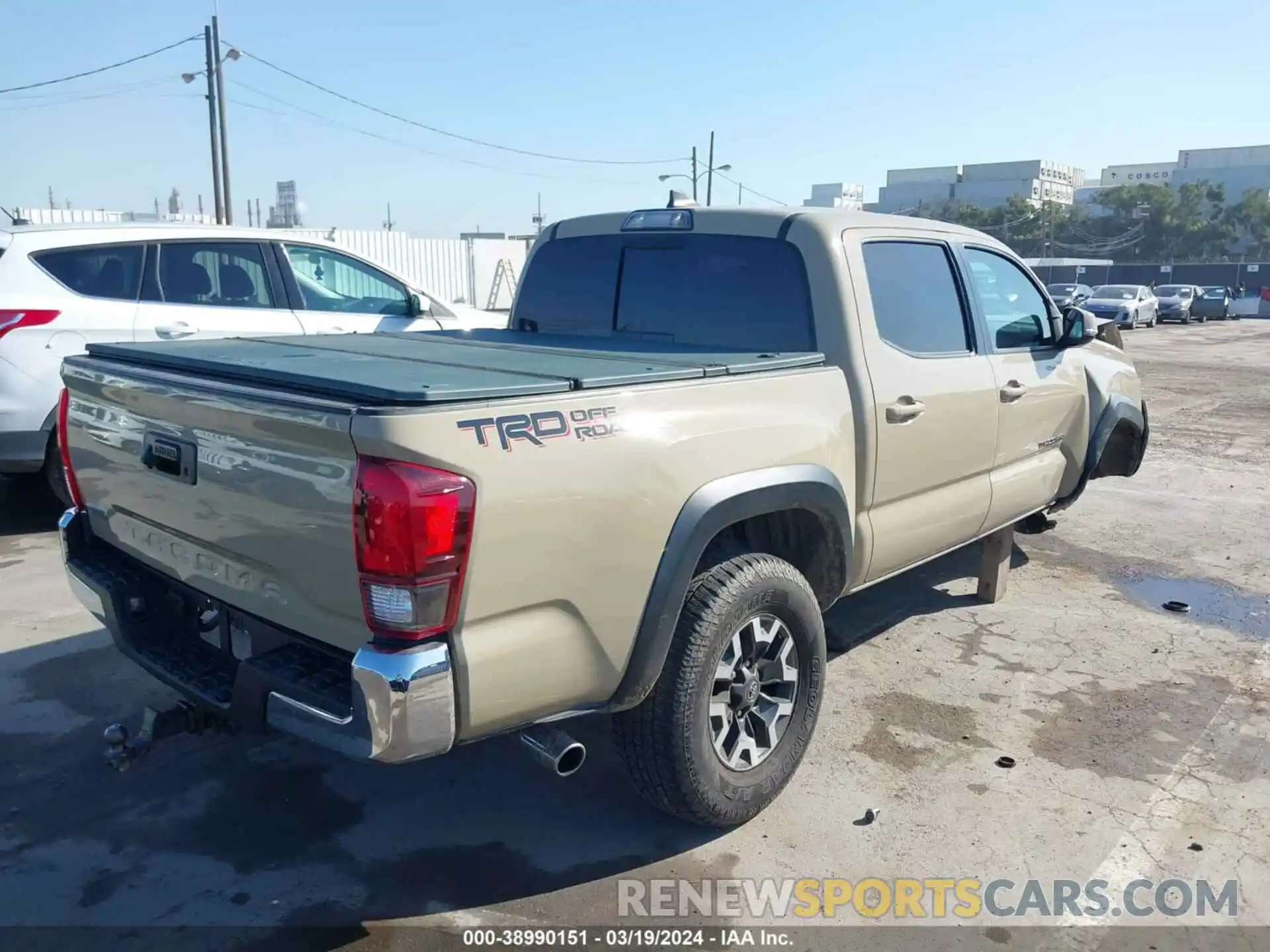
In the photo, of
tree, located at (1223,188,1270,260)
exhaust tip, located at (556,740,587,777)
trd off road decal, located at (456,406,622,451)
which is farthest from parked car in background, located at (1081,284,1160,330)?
tree, located at (1223,188,1270,260)

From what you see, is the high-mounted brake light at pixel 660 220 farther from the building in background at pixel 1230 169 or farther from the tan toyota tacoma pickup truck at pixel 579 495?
the building in background at pixel 1230 169

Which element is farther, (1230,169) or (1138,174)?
(1138,174)

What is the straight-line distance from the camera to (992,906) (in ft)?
9.91

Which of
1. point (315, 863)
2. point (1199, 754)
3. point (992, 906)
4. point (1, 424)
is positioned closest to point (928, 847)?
point (992, 906)

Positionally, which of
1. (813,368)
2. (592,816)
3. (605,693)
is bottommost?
(592,816)

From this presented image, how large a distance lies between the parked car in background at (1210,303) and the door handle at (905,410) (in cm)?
4062

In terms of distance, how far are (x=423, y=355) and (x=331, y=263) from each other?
14.6ft

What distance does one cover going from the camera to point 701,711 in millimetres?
3068

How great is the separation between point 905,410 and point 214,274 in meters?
4.96

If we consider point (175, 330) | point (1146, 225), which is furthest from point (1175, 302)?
point (1146, 225)

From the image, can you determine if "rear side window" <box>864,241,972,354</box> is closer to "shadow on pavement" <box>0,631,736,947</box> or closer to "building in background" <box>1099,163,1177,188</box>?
"shadow on pavement" <box>0,631,736,947</box>

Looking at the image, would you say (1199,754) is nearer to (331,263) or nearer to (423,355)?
(423,355)

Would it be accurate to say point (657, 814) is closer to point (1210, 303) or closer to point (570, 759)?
point (570, 759)

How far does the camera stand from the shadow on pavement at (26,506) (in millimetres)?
6688
